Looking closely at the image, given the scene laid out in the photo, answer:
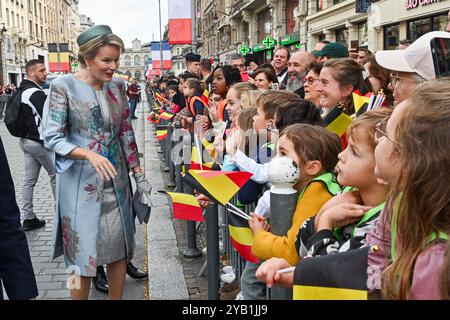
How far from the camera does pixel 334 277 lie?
1.46 meters

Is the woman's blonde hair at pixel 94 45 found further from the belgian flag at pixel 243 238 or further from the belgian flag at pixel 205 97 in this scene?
the belgian flag at pixel 205 97

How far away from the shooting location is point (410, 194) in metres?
1.37

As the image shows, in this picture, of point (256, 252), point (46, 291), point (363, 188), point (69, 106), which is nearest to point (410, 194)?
point (363, 188)

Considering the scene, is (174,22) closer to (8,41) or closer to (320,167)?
(320,167)

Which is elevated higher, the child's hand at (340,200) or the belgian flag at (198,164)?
the child's hand at (340,200)

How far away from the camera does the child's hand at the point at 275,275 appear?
168 cm

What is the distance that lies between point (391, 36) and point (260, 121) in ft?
45.9

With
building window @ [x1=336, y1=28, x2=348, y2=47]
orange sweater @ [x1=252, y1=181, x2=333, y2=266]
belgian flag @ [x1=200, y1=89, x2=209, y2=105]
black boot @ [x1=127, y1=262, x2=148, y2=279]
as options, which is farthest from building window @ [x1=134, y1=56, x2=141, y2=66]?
orange sweater @ [x1=252, y1=181, x2=333, y2=266]

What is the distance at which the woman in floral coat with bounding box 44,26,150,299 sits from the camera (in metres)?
3.14

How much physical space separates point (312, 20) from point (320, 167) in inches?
845

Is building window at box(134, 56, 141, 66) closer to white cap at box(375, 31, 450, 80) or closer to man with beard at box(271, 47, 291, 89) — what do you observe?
man with beard at box(271, 47, 291, 89)

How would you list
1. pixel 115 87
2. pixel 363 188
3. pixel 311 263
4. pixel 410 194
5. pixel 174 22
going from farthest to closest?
pixel 174 22 < pixel 115 87 < pixel 363 188 < pixel 311 263 < pixel 410 194

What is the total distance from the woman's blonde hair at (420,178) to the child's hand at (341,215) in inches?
16.1

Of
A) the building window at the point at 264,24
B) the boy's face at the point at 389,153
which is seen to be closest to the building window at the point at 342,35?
the building window at the point at 264,24
